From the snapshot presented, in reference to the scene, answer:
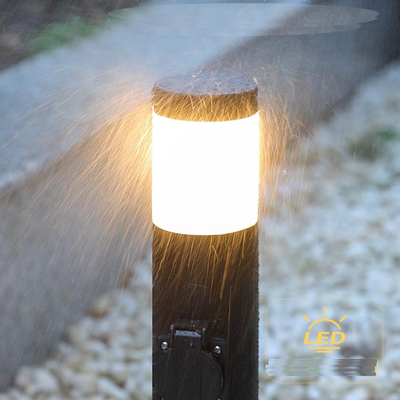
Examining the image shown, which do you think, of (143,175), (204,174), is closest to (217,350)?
(204,174)

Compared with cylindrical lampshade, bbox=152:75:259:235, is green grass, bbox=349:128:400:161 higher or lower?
higher

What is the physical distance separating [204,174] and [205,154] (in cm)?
3

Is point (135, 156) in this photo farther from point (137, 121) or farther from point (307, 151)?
point (307, 151)

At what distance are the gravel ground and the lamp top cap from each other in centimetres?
173

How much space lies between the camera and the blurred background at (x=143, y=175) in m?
2.55

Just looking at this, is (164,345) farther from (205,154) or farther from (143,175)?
(143,175)

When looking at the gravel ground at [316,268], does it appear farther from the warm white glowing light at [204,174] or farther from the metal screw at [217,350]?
the warm white glowing light at [204,174]

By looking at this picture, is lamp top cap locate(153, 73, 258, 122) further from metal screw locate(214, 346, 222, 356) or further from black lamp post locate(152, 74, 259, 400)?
metal screw locate(214, 346, 222, 356)

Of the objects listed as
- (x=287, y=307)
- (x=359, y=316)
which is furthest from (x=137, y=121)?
(x=359, y=316)

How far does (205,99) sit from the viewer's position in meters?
1.09

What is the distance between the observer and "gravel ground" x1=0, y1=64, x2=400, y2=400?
2688 millimetres

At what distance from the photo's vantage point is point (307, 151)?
151 inches

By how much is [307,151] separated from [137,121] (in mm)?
978

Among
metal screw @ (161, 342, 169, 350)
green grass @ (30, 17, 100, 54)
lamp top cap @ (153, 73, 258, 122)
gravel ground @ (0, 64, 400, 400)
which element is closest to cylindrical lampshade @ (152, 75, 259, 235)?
lamp top cap @ (153, 73, 258, 122)
